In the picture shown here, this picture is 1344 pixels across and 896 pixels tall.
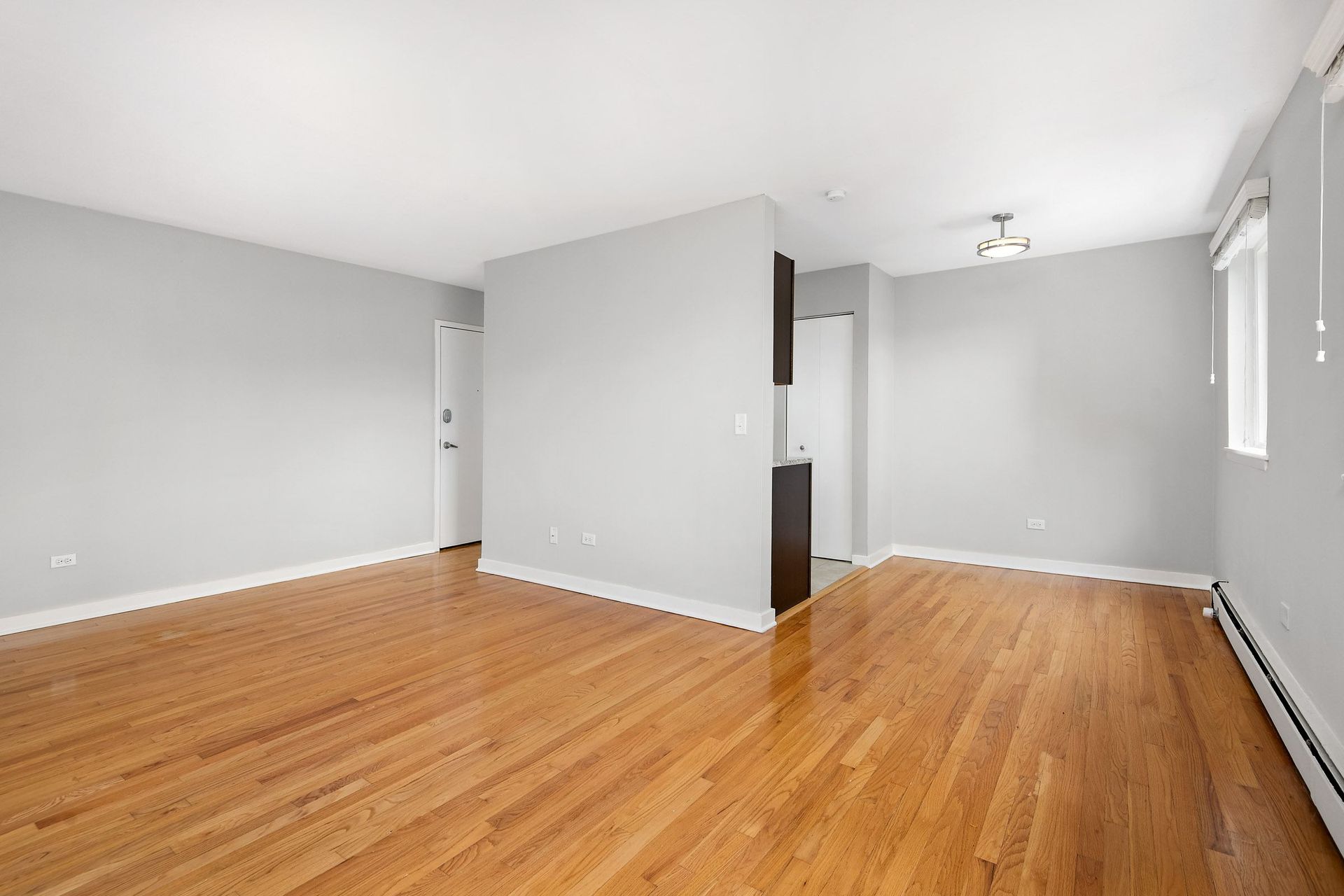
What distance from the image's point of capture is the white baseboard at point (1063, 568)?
462 cm

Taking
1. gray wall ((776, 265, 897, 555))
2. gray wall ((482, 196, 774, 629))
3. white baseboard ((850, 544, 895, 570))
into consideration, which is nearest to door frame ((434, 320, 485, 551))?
gray wall ((482, 196, 774, 629))

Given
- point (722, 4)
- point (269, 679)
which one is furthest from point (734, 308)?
point (269, 679)

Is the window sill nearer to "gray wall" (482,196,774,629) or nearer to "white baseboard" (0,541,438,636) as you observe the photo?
"gray wall" (482,196,774,629)

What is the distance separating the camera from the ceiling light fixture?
13.2 ft

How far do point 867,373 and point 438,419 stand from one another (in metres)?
3.92

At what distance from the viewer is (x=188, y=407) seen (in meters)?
4.39

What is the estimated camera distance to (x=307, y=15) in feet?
6.95

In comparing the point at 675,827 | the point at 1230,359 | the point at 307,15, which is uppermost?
the point at 307,15

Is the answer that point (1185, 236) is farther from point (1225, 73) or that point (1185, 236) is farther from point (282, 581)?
point (282, 581)

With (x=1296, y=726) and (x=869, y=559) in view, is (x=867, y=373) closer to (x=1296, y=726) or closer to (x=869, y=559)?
(x=869, y=559)

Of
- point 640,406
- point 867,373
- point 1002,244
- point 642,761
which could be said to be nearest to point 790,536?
point 640,406

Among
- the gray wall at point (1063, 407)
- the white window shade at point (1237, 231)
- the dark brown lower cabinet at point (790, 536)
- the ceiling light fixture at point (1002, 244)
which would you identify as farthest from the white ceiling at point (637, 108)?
the dark brown lower cabinet at point (790, 536)

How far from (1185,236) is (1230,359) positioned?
3.81 ft

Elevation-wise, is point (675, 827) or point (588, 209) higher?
point (588, 209)
